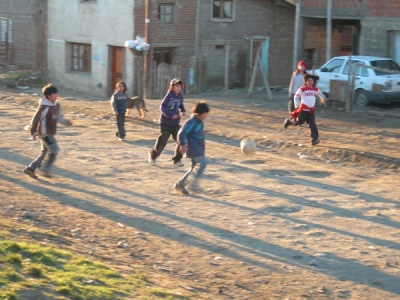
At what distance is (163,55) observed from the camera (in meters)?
29.0

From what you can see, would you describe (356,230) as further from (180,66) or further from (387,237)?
(180,66)

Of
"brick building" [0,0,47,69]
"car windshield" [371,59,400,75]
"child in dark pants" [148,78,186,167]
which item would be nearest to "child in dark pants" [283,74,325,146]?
"child in dark pants" [148,78,186,167]

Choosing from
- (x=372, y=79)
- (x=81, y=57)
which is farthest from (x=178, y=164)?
(x=81, y=57)

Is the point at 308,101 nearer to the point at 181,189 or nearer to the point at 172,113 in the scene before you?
the point at 172,113

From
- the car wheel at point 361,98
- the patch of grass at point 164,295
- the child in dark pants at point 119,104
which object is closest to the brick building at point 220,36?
the car wheel at point 361,98

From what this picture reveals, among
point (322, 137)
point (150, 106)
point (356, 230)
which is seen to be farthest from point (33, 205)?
point (150, 106)

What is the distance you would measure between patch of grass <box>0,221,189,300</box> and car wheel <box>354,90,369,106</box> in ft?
52.5

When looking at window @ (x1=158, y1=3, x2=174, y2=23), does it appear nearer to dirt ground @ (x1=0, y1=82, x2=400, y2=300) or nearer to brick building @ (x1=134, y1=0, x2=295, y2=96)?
brick building @ (x1=134, y1=0, x2=295, y2=96)

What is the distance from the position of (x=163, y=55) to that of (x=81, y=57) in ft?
14.9

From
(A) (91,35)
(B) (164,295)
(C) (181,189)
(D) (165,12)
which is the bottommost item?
(B) (164,295)

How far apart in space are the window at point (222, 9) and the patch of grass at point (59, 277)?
22505 millimetres

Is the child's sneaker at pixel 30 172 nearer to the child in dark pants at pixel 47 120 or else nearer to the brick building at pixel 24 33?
the child in dark pants at pixel 47 120

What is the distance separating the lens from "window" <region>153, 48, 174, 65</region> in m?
28.9

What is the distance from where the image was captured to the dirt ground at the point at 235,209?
866cm
